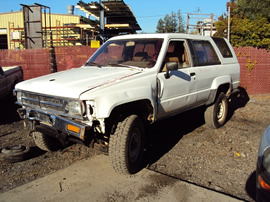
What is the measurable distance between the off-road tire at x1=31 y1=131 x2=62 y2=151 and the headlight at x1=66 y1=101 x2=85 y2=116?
1.35m

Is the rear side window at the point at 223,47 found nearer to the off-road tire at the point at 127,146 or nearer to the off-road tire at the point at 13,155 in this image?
the off-road tire at the point at 127,146

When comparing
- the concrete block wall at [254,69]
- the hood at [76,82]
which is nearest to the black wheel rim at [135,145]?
the hood at [76,82]

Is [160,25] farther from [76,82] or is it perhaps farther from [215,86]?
[76,82]

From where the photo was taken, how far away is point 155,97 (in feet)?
12.9

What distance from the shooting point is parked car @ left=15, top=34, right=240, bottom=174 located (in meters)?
3.13

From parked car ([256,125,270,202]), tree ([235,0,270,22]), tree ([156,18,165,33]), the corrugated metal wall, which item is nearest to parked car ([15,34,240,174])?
parked car ([256,125,270,202])

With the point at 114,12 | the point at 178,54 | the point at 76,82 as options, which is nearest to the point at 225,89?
the point at 178,54

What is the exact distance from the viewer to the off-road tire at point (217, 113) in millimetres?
5652

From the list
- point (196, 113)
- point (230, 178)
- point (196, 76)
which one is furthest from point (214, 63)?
point (230, 178)

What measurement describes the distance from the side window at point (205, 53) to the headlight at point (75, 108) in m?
2.87

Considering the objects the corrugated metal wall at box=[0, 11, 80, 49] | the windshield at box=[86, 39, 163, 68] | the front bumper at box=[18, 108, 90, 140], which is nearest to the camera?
the front bumper at box=[18, 108, 90, 140]

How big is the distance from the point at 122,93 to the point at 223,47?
12.4 feet

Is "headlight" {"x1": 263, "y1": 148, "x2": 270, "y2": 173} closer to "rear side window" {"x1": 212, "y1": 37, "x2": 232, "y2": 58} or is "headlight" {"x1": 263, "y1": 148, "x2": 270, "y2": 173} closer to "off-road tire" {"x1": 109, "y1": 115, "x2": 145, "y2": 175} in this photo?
"off-road tire" {"x1": 109, "y1": 115, "x2": 145, "y2": 175}

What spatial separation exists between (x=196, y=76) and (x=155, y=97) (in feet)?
4.35
